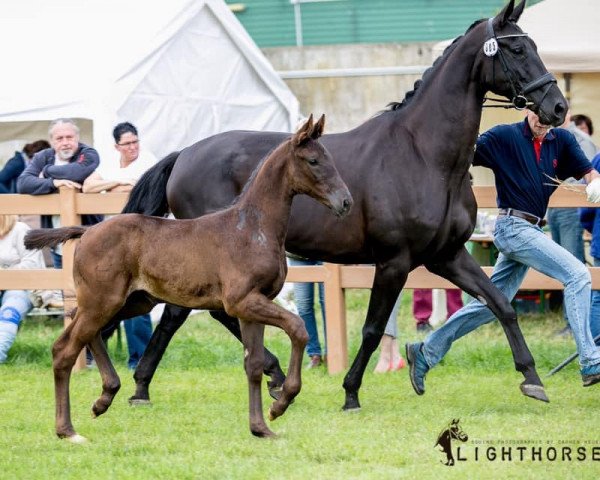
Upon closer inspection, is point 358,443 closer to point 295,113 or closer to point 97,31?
point 97,31

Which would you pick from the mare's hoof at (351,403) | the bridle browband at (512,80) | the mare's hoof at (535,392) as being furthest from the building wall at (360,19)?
the mare's hoof at (535,392)

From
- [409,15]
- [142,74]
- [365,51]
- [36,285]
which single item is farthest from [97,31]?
[409,15]

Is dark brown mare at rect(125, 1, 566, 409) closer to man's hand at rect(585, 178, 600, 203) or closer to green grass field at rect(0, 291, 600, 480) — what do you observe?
green grass field at rect(0, 291, 600, 480)

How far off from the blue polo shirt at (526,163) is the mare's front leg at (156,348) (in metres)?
2.31

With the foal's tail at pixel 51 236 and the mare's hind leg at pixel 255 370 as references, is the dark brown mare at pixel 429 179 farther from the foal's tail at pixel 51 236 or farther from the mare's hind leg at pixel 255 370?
the foal's tail at pixel 51 236

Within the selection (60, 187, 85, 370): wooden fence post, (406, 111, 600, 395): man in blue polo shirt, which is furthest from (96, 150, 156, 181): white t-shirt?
(406, 111, 600, 395): man in blue polo shirt

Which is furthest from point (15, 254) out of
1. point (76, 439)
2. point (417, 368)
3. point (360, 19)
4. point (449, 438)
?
point (360, 19)

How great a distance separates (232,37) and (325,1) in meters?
4.97

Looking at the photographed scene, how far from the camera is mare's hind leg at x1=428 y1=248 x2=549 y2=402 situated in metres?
7.10

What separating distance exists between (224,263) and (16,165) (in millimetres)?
6641

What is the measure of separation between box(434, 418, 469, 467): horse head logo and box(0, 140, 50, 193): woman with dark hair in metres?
7.13

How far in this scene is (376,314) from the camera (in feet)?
24.2

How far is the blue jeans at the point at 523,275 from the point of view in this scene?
7.15 meters

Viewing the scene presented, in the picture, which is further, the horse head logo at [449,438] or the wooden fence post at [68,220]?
the wooden fence post at [68,220]
